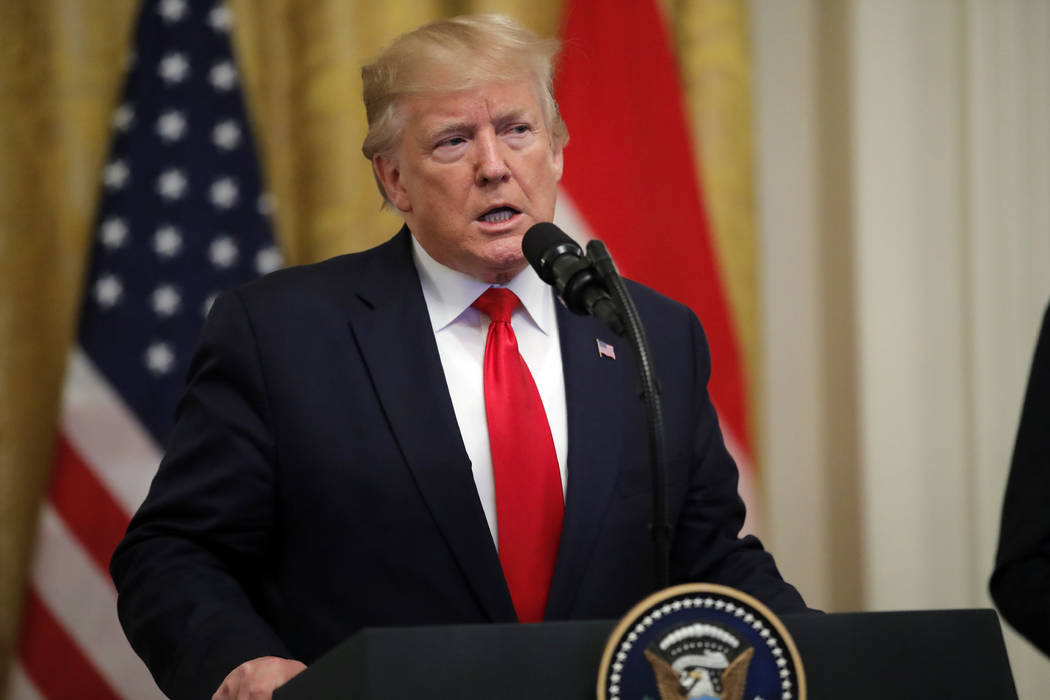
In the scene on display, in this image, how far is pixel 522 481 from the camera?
6.17 feet

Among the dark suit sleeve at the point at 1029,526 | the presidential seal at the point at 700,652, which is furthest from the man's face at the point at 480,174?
the presidential seal at the point at 700,652

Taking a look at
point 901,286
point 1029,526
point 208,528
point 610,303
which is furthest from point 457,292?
point 901,286

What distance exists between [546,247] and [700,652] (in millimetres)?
545

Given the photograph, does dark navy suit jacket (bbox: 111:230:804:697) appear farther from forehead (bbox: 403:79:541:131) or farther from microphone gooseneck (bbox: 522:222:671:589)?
microphone gooseneck (bbox: 522:222:671:589)

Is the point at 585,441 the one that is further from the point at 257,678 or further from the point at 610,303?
the point at 257,678

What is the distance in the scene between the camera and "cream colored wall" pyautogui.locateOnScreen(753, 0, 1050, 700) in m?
3.75

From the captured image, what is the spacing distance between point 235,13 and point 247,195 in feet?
1.82

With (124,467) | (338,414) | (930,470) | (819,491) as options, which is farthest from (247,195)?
(930,470)

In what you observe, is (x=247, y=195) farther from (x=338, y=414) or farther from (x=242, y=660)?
(x=242, y=660)

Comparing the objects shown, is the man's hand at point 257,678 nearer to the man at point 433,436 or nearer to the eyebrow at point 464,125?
the man at point 433,436

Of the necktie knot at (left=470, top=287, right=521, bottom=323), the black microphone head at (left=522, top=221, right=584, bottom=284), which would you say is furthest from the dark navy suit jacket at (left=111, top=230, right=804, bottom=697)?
the black microphone head at (left=522, top=221, right=584, bottom=284)

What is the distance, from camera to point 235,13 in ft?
11.4

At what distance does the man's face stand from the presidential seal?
2.98 feet

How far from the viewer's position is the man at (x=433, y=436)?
1.82m
